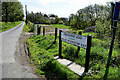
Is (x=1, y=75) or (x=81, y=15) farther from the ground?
(x=81, y=15)

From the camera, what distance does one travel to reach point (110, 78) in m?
3.90

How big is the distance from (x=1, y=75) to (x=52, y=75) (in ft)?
6.80

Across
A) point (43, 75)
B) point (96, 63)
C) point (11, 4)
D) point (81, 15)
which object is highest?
point (11, 4)

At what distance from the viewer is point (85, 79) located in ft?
12.9

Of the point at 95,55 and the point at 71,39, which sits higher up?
the point at 71,39

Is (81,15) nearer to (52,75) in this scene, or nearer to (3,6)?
(3,6)

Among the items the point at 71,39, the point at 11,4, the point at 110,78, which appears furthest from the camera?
the point at 11,4

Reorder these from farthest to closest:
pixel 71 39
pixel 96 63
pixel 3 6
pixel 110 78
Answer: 1. pixel 3 6
2. pixel 71 39
3. pixel 96 63
4. pixel 110 78

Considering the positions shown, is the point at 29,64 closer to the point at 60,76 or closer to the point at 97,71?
the point at 60,76

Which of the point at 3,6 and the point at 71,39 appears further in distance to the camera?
the point at 3,6

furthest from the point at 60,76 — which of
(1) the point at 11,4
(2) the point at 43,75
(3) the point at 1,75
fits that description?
(1) the point at 11,4

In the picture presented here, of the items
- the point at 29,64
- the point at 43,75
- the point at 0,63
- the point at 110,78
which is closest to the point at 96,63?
the point at 110,78

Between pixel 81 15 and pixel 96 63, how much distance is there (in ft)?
106

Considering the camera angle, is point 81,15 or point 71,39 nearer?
point 71,39
